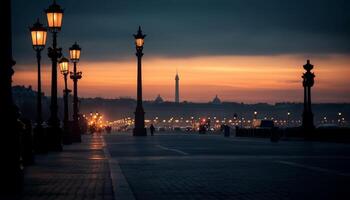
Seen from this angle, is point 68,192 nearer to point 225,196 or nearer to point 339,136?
point 225,196

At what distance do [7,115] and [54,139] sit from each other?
22713 mm

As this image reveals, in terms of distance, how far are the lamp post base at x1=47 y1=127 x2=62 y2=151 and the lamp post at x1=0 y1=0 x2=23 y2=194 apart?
2198cm

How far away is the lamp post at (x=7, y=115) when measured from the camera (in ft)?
52.1

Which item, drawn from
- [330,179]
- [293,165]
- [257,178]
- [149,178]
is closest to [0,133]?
[149,178]

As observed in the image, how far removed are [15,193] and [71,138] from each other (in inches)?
1672

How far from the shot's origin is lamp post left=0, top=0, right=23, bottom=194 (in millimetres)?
15867

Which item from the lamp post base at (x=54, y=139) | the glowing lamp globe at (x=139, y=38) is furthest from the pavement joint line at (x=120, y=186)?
the glowing lamp globe at (x=139, y=38)

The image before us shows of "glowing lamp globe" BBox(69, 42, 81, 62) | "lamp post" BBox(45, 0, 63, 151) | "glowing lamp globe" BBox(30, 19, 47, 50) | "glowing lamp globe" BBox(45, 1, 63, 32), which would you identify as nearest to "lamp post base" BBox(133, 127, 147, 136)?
"glowing lamp globe" BBox(69, 42, 81, 62)

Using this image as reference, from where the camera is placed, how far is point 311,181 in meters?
17.4

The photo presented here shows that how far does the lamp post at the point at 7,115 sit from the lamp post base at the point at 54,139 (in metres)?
22.0

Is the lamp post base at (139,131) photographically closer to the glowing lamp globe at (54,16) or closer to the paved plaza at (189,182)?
the glowing lamp globe at (54,16)

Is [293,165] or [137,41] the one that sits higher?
[137,41]

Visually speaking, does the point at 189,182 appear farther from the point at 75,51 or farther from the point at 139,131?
the point at 139,131

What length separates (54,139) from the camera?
38625 millimetres
